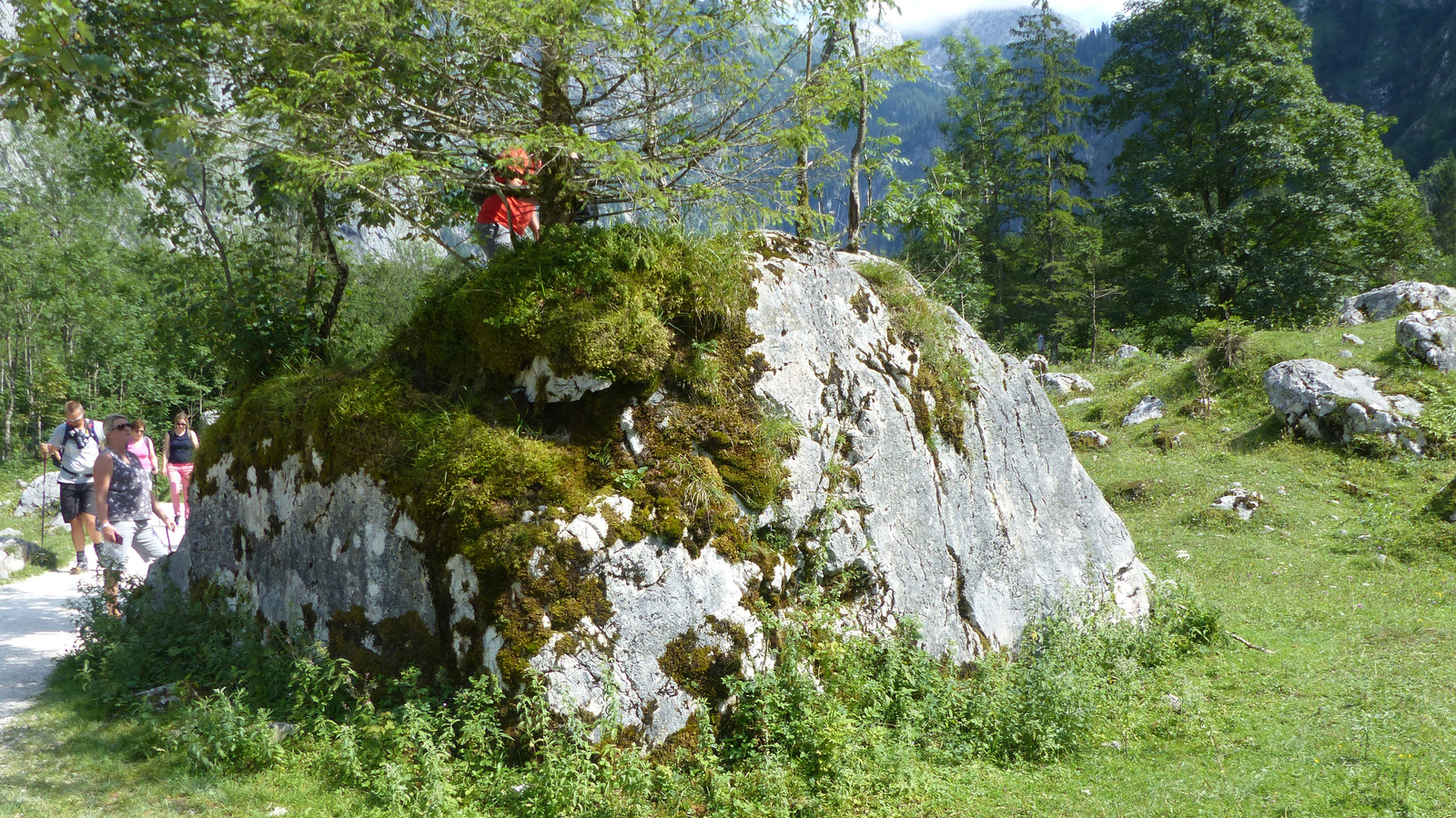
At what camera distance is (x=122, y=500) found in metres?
9.23

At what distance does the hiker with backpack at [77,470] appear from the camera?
10.8 m

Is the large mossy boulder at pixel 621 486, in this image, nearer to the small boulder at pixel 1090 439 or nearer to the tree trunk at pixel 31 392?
the small boulder at pixel 1090 439

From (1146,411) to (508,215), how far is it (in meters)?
17.7

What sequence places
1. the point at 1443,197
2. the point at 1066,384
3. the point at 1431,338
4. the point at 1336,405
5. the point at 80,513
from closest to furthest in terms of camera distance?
the point at 80,513 < the point at 1336,405 < the point at 1431,338 < the point at 1066,384 < the point at 1443,197

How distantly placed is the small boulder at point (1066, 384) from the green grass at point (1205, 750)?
11.3 meters

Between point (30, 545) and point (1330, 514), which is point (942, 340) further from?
point (30, 545)

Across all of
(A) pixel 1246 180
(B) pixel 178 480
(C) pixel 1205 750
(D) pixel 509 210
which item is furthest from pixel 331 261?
(A) pixel 1246 180

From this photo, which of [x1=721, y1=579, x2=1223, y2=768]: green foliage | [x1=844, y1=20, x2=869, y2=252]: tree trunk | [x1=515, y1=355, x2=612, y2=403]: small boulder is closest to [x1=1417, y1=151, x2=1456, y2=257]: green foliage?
[x1=844, y1=20, x2=869, y2=252]: tree trunk

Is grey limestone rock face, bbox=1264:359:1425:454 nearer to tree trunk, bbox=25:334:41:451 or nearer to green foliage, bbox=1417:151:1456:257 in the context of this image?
tree trunk, bbox=25:334:41:451

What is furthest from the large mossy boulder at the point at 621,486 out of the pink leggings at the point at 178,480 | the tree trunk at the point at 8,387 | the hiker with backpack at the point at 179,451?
the tree trunk at the point at 8,387

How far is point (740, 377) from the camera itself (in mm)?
6434

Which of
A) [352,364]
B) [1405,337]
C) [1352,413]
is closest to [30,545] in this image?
[352,364]

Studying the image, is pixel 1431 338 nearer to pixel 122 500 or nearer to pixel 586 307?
pixel 586 307

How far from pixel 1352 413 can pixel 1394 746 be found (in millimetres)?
12561
